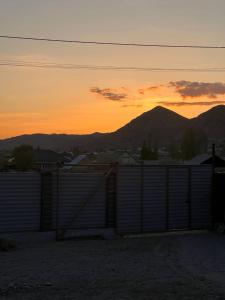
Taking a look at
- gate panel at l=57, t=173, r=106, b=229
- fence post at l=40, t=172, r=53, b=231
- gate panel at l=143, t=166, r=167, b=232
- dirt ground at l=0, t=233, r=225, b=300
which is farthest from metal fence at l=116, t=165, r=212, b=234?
fence post at l=40, t=172, r=53, b=231

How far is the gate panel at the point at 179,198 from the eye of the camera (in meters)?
22.5

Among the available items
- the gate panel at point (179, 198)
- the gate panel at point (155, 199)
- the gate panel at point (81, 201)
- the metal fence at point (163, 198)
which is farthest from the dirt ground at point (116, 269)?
the gate panel at point (179, 198)

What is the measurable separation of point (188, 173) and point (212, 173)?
108 cm

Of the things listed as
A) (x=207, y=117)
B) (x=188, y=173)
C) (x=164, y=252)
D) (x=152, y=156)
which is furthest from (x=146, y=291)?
(x=207, y=117)

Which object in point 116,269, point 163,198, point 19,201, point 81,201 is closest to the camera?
point 116,269

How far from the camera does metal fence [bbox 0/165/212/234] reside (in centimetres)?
1972

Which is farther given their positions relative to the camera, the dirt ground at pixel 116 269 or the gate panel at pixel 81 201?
the gate panel at pixel 81 201

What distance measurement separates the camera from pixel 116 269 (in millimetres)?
13852

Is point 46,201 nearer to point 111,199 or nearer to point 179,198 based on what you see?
point 111,199

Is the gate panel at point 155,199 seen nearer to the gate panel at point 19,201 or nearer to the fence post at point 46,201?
the fence post at point 46,201

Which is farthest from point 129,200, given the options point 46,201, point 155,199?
point 46,201

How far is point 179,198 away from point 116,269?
9184mm

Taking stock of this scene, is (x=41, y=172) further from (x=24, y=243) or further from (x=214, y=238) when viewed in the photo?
(x=214, y=238)

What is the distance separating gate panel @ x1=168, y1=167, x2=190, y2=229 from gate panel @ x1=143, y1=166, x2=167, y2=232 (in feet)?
0.94
